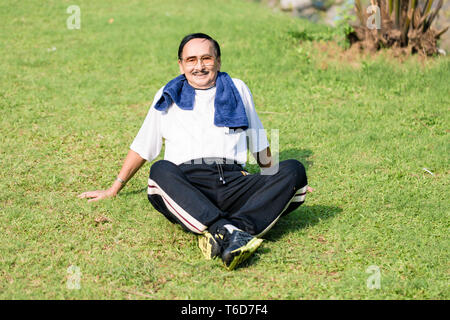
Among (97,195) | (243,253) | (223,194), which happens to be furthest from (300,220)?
(97,195)

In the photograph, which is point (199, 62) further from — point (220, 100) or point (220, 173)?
point (220, 173)

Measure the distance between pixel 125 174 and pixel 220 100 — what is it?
3.29ft

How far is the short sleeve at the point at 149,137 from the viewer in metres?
4.40

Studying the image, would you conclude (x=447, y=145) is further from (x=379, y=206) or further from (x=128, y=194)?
(x=128, y=194)

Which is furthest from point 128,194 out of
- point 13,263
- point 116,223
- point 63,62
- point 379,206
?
point 63,62

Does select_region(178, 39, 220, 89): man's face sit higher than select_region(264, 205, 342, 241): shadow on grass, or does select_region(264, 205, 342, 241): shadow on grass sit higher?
select_region(178, 39, 220, 89): man's face

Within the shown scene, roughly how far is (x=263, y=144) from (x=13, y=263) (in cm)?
210

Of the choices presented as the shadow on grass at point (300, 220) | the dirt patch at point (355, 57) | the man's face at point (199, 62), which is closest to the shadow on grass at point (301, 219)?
the shadow on grass at point (300, 220)

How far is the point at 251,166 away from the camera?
5.74m

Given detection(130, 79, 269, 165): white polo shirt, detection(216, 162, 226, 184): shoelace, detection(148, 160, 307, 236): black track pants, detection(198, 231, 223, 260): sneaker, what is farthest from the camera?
detection(130, 79, 269, 165): white polo shirt

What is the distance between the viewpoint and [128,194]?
16.3ft

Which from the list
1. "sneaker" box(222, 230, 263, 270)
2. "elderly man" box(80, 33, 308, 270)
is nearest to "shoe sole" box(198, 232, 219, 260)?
"elderly man" box(80, 33, 308, 270)

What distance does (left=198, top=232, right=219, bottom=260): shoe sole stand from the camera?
12.4ft

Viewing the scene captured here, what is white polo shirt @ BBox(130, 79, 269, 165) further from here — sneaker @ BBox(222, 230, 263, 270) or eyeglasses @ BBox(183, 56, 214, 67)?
sneaker @ BBox(222, 230, 263, 270)
